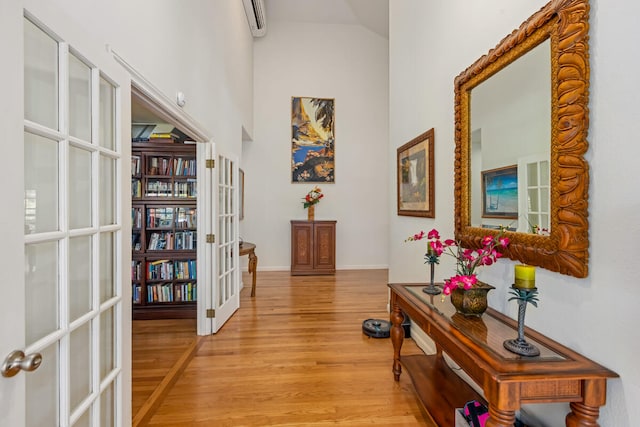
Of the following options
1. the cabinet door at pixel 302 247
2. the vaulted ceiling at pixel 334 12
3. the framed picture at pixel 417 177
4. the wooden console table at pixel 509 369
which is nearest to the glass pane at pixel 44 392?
the wooden console table at pixel 509 369

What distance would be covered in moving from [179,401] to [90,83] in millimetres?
2017

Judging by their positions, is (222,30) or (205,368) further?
(222,30)

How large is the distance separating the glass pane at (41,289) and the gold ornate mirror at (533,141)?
196 cm

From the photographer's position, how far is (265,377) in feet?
7.71

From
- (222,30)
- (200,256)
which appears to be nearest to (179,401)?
(200,256)

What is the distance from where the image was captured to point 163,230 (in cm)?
361

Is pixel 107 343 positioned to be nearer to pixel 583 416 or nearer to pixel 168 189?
pixel 583 416

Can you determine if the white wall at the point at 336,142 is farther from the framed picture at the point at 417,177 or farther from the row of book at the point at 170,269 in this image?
the framed picture at the point at 417,177

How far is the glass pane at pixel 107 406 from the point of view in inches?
54.8

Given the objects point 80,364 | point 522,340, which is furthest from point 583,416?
point 80,364

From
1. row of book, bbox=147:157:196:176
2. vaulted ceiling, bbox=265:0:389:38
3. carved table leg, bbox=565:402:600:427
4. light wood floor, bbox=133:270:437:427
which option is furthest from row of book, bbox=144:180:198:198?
vaulted ceiling, bbox=265:0:389:38

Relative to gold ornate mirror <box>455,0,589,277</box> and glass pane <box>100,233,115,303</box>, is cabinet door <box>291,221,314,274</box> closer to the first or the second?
gold ornate mirror <box>455,0,589,277</box>

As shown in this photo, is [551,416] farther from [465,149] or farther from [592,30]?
[592,30]

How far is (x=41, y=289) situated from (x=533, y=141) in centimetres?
211
